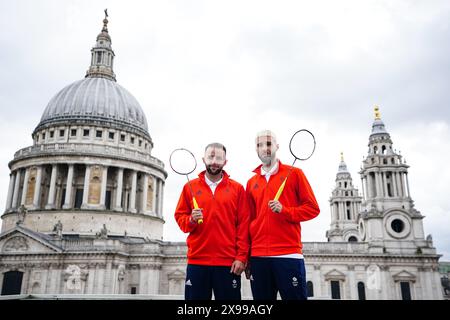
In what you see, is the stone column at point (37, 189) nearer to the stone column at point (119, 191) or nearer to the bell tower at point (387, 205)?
the stone column at point (119, 191)

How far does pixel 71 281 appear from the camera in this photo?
44.8 metres

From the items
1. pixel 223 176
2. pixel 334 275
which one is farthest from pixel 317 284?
pixel 223 176

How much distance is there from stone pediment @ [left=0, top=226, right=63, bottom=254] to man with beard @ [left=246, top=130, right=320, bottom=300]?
143ft

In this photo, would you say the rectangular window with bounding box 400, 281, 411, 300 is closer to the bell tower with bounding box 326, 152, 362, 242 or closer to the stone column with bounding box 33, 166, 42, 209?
the bell tower with bounding box 326, 152, 362, 242

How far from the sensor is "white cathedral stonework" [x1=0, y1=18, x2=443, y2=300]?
150 ft

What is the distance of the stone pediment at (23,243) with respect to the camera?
45.9 metres

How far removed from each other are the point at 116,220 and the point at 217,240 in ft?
164

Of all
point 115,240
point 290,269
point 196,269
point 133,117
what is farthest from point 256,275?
point 133,117

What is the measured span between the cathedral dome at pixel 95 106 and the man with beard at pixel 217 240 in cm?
5709

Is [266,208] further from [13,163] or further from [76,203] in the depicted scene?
[13,163]

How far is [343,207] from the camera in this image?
83.0 m

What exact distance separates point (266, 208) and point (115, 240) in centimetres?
4235

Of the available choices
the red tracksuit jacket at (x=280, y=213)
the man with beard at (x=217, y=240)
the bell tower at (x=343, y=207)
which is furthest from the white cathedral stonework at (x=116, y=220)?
the red tracksuit jacket at (x=280, y=213)

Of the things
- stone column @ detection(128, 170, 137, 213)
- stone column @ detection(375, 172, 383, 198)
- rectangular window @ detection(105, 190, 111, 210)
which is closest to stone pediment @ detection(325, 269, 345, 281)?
stone column @ detection(375, 172, 383, 198)
